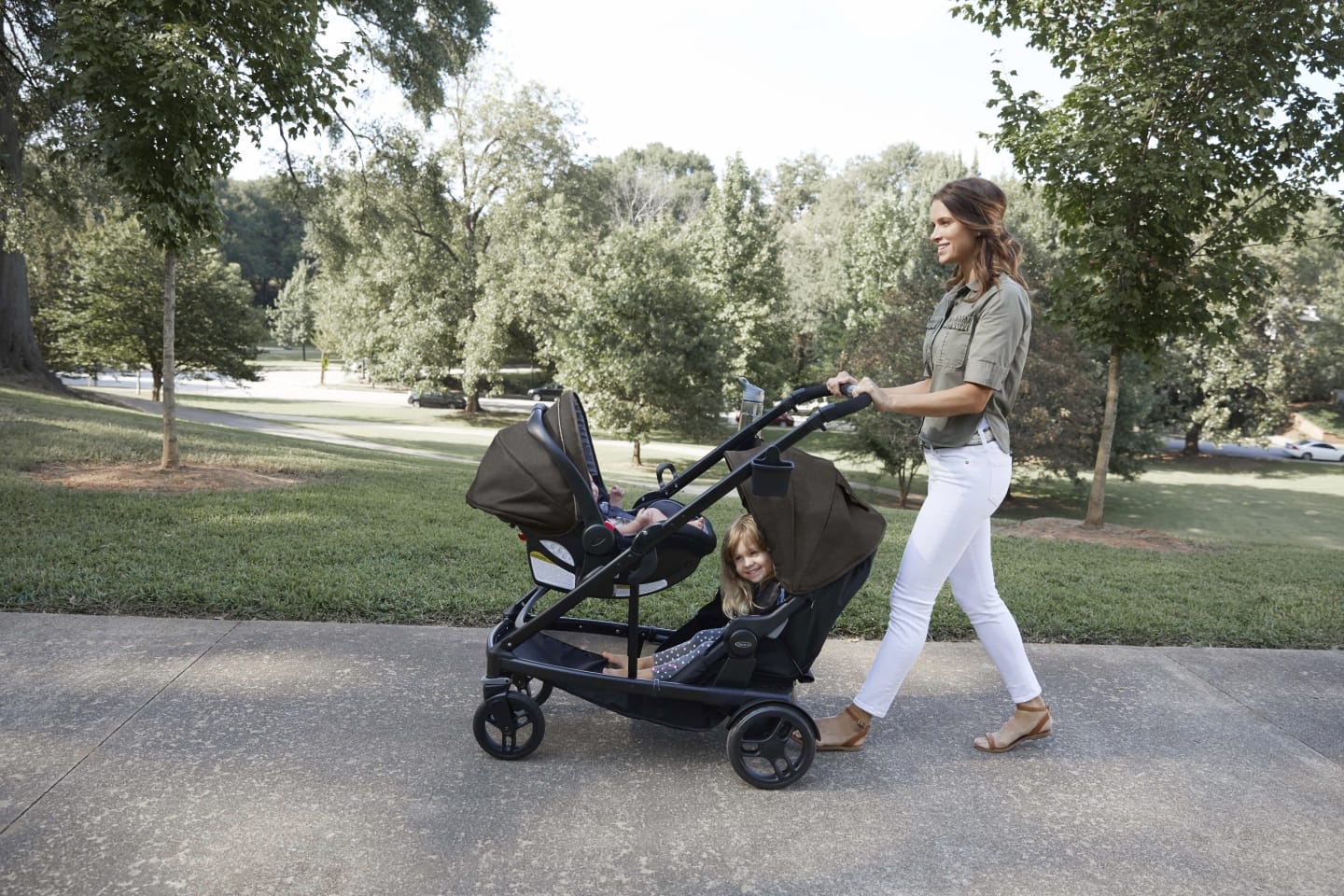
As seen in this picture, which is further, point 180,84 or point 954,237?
point 180,84

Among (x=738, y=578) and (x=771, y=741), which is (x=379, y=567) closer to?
(x=738, y=578)

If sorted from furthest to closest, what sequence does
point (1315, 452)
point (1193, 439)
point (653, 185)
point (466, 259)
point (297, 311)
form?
point (297, 311) → point (653, 185) → point (1315, 452) → point (1193, 439) → point (466, 259)

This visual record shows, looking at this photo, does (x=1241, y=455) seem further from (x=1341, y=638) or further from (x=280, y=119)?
(x=280, y=119)

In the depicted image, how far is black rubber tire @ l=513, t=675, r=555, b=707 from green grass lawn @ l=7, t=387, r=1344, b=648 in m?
1.02

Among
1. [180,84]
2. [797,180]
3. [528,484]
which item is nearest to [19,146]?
[180,84]

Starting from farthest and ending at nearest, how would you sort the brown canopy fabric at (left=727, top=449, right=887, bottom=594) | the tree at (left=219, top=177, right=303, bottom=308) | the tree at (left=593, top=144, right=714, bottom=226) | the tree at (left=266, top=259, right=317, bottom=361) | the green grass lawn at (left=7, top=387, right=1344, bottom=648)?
the tree at (left=219, top=177, right=303, bottom=308), the tree at (left=266, top=259, right=317, bottom=361), the tree at (left=593, top=144, right=714, bottom=226), the green grass lawn at (left=7, top=387, right=1344, bottom=648), the brown canopy fabric at (left=727, top=449, right=887, bottom=594)

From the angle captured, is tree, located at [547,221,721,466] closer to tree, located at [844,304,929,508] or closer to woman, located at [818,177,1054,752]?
tree, located at [844,304,929,508]

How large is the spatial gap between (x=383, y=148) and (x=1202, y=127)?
11.7 meters

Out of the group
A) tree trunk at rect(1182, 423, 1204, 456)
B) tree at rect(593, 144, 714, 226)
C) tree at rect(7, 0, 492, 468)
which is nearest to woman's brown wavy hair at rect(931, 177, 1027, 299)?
tree at rect(7, 0, 492, 468)

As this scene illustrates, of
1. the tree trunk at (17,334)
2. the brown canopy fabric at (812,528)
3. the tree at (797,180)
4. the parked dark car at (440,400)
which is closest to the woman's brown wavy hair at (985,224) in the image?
the brown canopy fabric at (812,528)

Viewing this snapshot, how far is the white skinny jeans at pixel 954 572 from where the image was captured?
310 centimetres

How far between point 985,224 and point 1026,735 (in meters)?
1.93

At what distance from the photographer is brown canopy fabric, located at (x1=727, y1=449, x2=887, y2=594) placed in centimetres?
294

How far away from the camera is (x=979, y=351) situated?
9.82ft
